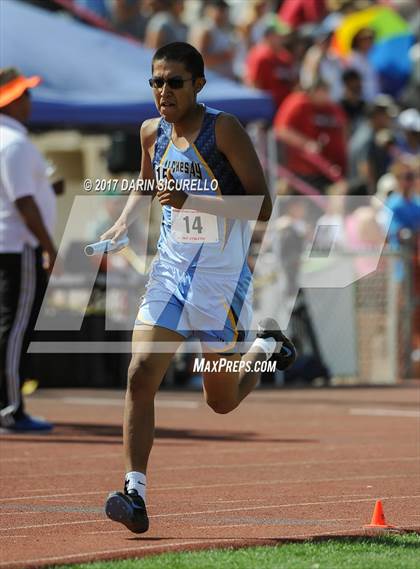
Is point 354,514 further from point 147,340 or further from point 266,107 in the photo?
point 266,107

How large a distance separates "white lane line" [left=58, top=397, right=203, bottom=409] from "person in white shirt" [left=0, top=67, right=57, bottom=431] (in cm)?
293

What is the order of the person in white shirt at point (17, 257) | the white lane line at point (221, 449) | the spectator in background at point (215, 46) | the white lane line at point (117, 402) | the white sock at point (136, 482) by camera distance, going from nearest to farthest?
the white sock at point (136, 482) → the white lane line at point (221, 449) → the person in white shirt at point (17, 257) → the white lane line at point (117, 402) → the spectator in background at point (215, 46)

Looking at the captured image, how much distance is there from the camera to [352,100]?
21062mm

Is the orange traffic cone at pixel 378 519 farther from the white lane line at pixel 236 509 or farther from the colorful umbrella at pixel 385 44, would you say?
the colorful umbrella at pixel 385 44

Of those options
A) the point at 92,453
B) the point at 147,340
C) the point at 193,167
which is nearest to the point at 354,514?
the point at 147,340

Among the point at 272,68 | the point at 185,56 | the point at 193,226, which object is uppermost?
the point at 272,68

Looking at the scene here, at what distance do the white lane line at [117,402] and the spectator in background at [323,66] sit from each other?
645 cm

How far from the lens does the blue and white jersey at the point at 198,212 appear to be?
276 inches

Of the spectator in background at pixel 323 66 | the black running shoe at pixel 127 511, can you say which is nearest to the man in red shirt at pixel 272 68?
the spectator in background at pixel 323 66

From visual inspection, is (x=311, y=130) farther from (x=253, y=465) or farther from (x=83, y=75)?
(x=253, y=465)

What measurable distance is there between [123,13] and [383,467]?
13.1 m

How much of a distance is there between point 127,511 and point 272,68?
47.6 feet

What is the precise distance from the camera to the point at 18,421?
11336 mm

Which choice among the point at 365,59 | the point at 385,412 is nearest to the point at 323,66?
the point at 365,59
